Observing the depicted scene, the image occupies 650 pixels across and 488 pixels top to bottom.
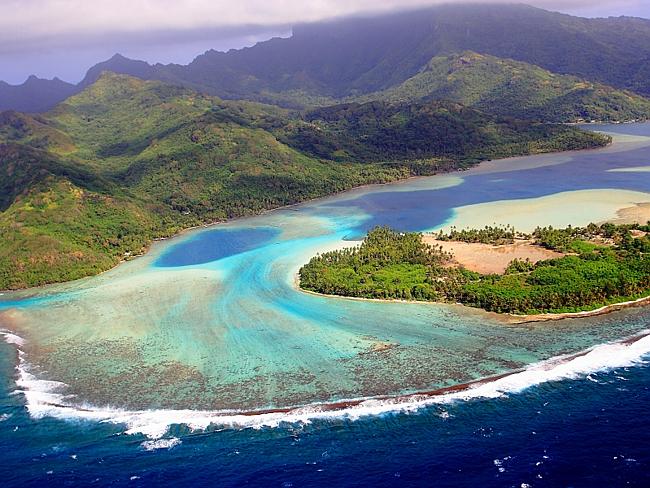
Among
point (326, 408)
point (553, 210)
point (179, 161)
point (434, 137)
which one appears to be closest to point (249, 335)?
point (326, 408)

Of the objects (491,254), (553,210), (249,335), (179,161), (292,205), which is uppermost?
(179,161)

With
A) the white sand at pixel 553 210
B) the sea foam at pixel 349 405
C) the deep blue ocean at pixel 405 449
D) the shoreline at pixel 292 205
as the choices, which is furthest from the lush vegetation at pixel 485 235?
the shoreline at pixel 292 205

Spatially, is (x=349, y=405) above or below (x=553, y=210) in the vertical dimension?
below

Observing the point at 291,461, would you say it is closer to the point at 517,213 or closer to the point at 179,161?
the point at 517,213

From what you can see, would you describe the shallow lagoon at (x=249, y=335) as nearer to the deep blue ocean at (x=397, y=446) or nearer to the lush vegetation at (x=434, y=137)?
the deep blue ocean at (x=397, y=446)

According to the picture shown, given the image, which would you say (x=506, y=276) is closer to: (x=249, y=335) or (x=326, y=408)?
(x=249, y=335)

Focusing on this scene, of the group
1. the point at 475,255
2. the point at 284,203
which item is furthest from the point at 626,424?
the point at 284,203

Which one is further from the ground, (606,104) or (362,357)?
(606,104)

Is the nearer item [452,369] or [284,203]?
[452,369]
